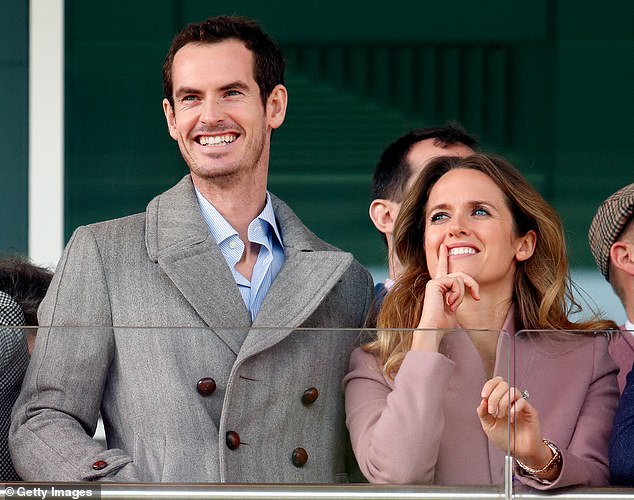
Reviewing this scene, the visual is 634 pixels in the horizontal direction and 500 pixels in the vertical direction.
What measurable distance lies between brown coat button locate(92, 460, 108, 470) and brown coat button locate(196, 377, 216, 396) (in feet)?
0.58

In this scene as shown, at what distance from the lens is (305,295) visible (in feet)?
8.14

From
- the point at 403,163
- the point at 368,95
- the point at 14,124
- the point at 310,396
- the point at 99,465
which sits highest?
the point at 368,95

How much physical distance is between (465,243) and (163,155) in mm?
2185

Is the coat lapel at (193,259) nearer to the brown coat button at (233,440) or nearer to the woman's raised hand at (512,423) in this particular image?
the brown coat button at (233,440)

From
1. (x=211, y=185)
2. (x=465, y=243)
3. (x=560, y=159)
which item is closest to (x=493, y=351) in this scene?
(x=465, y=243)

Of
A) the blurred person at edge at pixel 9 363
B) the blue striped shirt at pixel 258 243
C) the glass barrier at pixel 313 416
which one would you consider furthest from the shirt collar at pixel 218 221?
the glass barrier at pixel 313 416

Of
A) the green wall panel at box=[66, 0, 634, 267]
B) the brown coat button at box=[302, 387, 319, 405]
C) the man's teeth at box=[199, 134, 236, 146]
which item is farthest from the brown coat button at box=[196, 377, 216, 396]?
the green wall panel at box=[66, 0, 634, 267]

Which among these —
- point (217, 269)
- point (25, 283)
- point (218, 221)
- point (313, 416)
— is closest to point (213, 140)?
point (218, 221)

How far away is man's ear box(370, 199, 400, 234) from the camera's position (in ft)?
11.6

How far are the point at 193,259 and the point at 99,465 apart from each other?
1.80 feet

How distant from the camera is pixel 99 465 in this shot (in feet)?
6.71

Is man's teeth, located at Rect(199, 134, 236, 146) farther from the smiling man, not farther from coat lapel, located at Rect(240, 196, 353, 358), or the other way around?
coat lapel, located at Rect(240, 196, 353, 358)

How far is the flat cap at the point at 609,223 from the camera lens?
307cm

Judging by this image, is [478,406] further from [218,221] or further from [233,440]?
[218,221]
